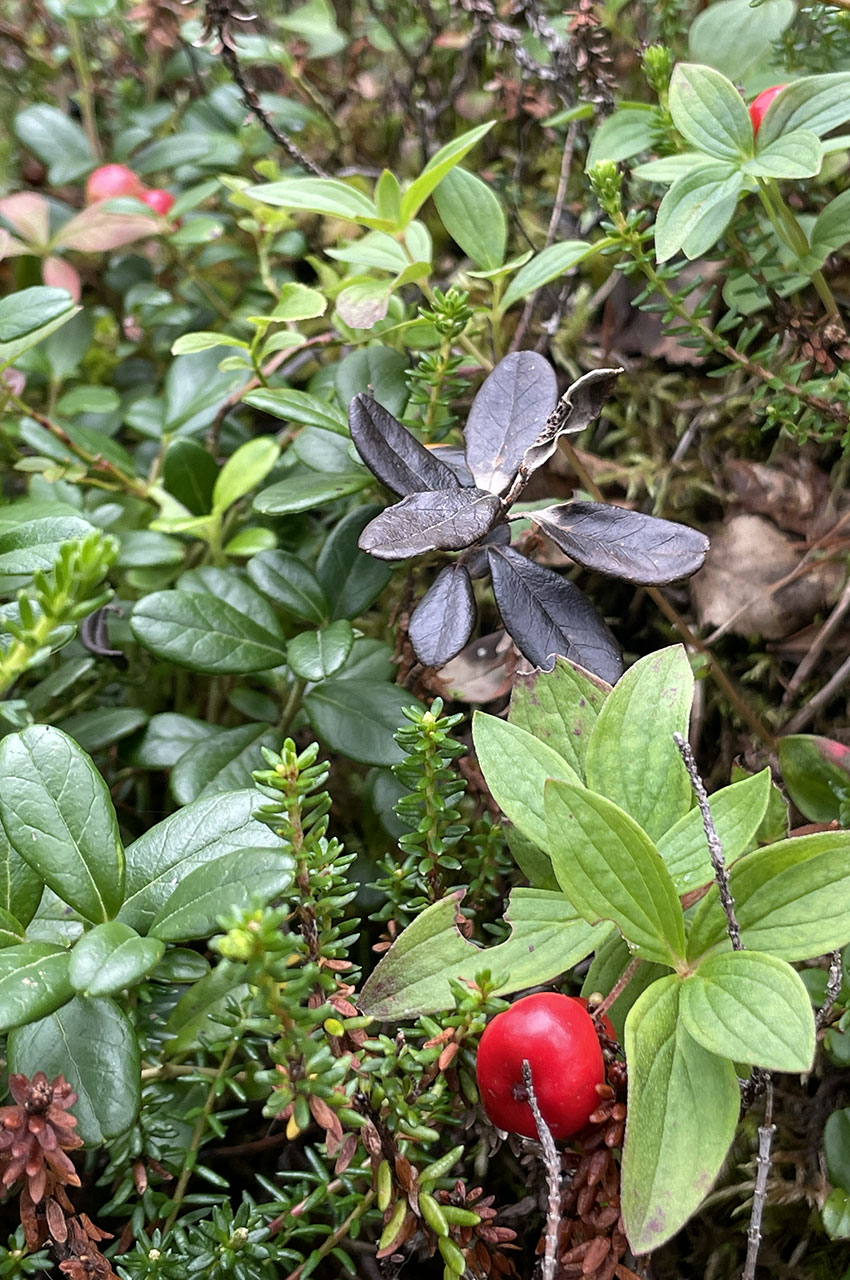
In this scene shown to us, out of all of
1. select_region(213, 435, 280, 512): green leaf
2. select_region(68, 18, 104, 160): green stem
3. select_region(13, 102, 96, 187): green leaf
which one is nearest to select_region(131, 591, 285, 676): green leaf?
select_region(213, 435, 280, 512): green leaf

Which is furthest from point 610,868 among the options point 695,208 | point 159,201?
point 159,201

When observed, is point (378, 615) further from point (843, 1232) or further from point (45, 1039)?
point (843, 1232)

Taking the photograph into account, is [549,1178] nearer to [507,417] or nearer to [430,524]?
[430,524]

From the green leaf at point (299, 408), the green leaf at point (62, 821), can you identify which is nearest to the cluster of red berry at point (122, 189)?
the green leaf at point (299, 408)

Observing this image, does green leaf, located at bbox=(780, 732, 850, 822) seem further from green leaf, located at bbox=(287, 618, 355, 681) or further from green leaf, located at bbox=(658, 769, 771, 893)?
green leaf, located at bbox=(287, 618, 355, 681)

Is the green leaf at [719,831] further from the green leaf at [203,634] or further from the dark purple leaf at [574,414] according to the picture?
the green leaf at [203,634]
